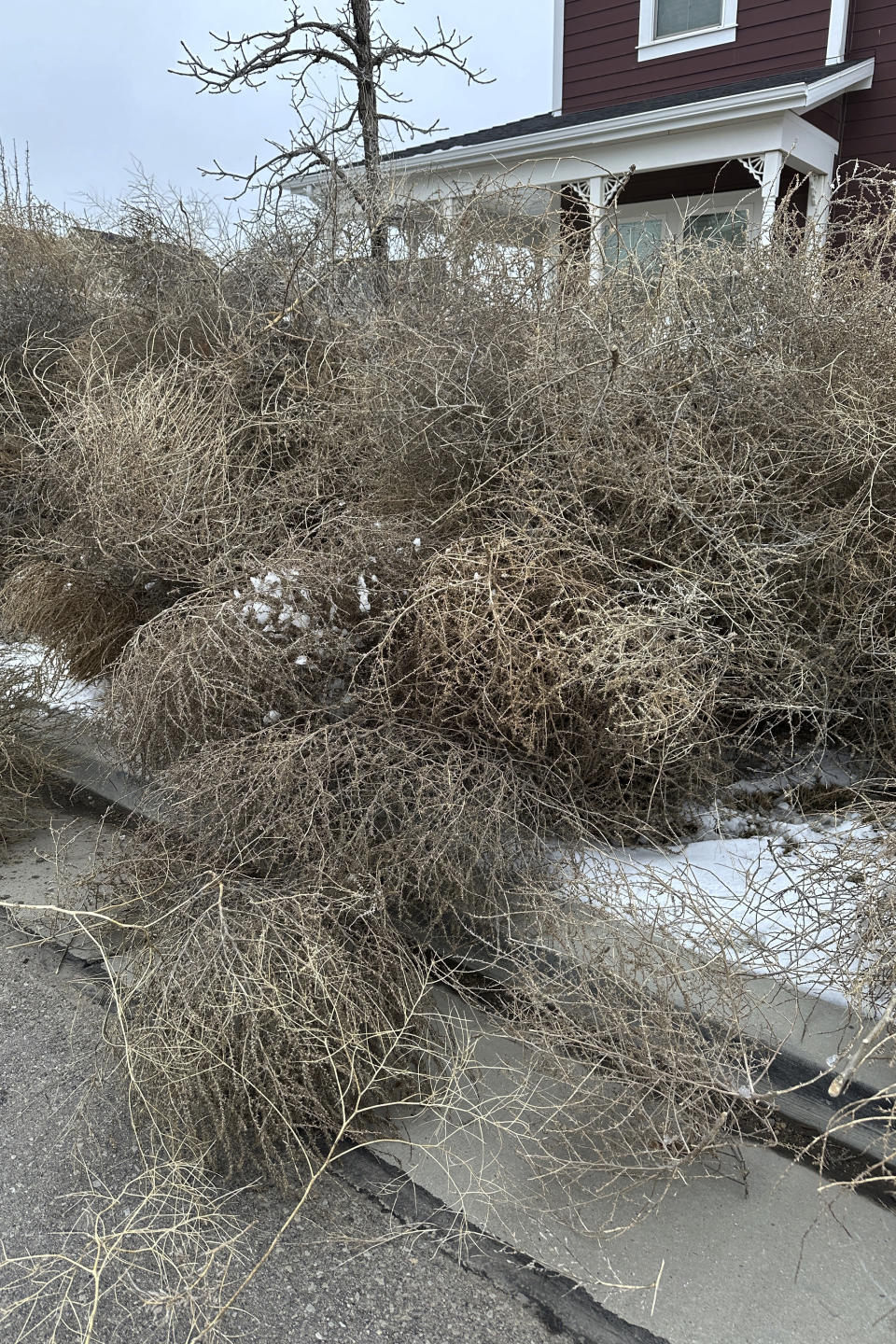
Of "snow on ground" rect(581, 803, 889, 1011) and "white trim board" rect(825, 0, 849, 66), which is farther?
"white trim board" rect(825, 0, 849, 66)

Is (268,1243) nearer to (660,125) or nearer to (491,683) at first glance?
(491,683)

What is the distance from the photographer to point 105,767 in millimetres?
4617

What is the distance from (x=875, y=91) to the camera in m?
9.45

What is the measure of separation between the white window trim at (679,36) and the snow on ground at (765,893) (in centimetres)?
966

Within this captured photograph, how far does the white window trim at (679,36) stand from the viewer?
9.81m

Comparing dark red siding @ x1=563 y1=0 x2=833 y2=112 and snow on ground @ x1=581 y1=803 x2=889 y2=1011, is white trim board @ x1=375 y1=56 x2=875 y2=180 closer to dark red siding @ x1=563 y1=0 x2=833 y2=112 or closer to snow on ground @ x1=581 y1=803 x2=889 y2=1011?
dark red siding @ x1=563 y1=0 x2=833 y2=112

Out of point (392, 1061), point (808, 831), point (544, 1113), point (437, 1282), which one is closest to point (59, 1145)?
point (392, 1061)

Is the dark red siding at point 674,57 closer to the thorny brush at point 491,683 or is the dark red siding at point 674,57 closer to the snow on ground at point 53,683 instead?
the thorny brush at point 491,683

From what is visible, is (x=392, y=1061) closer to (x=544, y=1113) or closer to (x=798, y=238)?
(x=544, y=1113)

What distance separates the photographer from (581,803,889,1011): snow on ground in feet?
8.16

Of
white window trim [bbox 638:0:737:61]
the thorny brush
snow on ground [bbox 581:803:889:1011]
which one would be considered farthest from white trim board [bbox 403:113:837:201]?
snow on ground [bbox 581:803:889:1011]

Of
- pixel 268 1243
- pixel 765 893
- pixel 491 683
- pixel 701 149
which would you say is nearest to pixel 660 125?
pixel 701 149

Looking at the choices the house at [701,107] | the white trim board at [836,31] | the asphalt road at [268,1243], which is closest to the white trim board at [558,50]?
the house at [701,107]

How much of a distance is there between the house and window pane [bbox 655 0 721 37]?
0.5 inches
